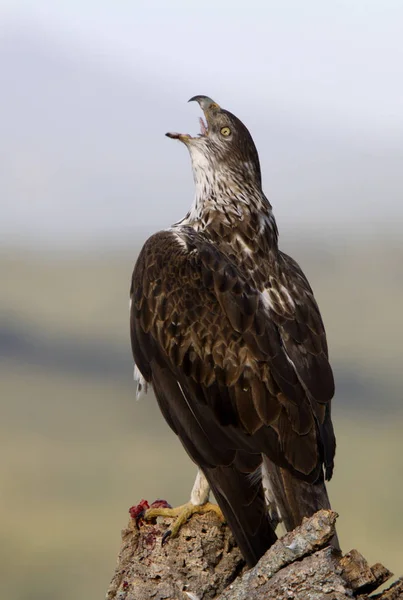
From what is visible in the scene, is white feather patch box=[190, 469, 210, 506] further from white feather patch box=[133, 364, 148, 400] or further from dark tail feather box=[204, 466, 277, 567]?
white feather patch box=[133, 364, 148, 400]

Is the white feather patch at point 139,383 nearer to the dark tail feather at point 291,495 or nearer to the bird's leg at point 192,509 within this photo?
the bird's leg at point 192,509

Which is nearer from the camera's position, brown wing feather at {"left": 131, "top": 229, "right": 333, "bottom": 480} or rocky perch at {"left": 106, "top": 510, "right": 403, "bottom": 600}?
rocky perch at {"left": 106, "top": 510, "right": 403, "bottom": 600}

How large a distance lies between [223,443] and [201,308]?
1.23m

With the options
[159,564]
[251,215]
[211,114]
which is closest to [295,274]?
[251,215]

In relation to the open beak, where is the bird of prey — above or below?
below

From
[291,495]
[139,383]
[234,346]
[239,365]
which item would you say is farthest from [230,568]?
[139,383]

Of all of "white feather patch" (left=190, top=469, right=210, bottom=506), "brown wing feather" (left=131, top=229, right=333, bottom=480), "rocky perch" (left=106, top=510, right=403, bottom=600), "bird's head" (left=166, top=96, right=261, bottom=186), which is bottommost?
"rocky perch" (left=106, top=510, right=403, bottom=600)

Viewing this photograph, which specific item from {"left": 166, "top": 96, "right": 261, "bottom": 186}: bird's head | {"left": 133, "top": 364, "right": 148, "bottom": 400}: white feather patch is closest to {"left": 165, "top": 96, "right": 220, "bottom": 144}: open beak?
{"left": 166, "top": 96, "right": 261, "bottom": 186}: bird's head

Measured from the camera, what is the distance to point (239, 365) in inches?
313

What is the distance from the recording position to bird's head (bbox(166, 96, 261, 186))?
32.3 feet

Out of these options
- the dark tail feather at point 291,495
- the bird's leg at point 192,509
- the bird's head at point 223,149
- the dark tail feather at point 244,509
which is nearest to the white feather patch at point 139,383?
the bird's leg at point 192,509

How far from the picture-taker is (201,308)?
8242mm

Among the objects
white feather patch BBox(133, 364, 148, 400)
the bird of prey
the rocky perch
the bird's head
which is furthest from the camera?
the bird's head

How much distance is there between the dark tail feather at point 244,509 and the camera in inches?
282
